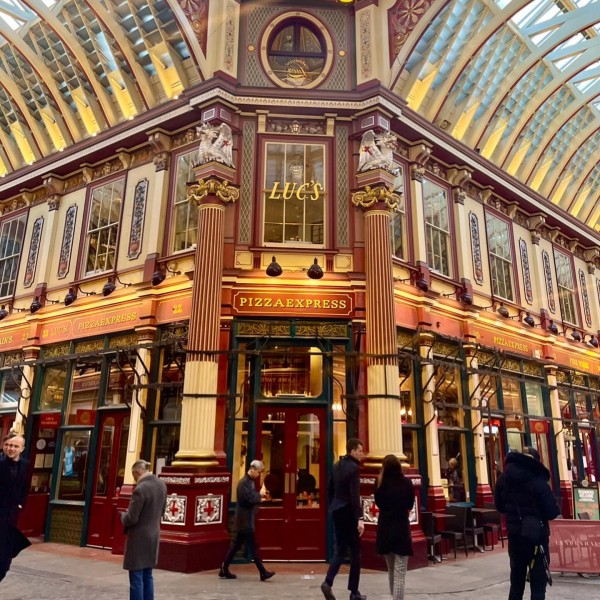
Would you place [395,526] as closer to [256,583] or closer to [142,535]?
[142,535]

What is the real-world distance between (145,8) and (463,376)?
11839 mm

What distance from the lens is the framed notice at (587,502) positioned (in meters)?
11.8

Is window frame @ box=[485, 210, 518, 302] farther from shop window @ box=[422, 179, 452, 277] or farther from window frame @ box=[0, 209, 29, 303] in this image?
window frame @ box=[0, 209, 29, 303]

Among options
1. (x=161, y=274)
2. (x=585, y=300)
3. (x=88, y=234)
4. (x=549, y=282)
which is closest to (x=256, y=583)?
(x=161, y=274)

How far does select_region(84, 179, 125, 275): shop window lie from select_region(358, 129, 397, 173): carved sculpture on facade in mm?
6113

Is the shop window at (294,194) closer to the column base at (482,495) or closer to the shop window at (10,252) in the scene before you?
the column base at (482,495)

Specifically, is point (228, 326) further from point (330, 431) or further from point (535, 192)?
point (535, 192)

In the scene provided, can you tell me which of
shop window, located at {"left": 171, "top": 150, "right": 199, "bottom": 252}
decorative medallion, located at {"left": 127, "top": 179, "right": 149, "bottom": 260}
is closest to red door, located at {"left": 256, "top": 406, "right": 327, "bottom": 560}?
shop window, located at {"left": 171, "top": 150, "right": 199, "bottom": 252}

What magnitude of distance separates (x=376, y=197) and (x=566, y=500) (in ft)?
34.2

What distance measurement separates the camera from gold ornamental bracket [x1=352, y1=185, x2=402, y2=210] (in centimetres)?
1150

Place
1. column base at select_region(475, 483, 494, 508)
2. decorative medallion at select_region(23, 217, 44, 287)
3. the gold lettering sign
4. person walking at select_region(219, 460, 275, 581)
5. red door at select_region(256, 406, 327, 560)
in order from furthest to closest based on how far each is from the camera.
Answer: decorative medallion at select_region(23, 217, 44, 287) < column base at select_region(475, 483, 494, 508) < the gold lettering sign < red door at select_region(256, 406, 327, 560) < person walking at select_region(219, 460, 275, 581)

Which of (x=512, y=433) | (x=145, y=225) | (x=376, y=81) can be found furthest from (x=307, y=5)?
(x=512, y=433)

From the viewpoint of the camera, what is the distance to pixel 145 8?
44.3 feet

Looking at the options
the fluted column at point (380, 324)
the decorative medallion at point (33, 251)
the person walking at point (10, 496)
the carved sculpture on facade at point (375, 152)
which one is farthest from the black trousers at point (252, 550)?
the decorative medallion at point (33, 251)
